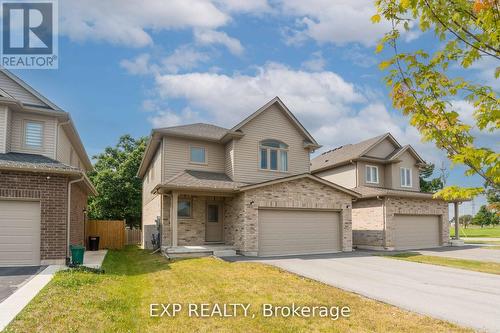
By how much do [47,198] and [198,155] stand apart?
30.0 feet

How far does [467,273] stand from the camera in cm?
1268

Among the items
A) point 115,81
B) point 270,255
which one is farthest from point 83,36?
point 270,255

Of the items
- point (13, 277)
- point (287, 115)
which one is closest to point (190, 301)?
point (13, 277)

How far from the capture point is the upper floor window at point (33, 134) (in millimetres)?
15133

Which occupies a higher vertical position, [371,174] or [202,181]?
[371,174]

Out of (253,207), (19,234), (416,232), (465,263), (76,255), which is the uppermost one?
(253,207)

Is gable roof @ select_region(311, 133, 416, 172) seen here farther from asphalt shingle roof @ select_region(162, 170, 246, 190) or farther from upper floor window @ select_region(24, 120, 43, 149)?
upper floor window @ select_region(24, 120, 43, 149)

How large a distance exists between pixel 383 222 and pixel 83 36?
61.9ft

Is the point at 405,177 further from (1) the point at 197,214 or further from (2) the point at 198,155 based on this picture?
(1) the point at 197,214

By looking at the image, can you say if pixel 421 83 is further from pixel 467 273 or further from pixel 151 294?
pixel 467 273

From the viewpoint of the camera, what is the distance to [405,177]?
26.9 metres

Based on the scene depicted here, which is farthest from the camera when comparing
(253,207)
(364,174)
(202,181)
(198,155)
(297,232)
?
(364,174)

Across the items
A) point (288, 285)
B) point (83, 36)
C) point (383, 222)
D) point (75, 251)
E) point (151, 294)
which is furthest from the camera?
point (383, 222)

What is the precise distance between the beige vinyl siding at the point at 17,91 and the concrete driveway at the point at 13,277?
294 inches
